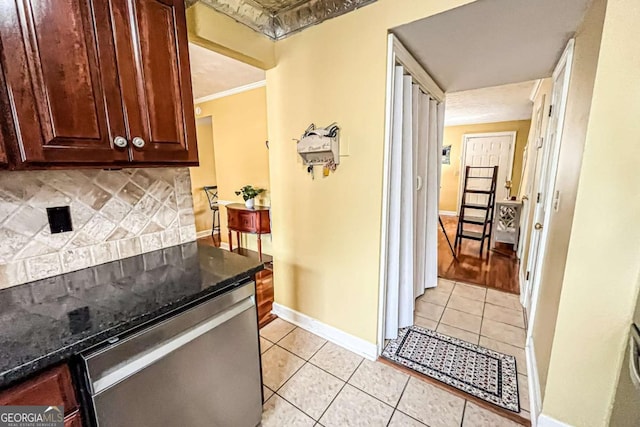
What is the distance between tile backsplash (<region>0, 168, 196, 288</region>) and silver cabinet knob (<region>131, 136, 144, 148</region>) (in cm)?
34

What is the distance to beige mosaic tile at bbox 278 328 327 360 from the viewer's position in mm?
1992

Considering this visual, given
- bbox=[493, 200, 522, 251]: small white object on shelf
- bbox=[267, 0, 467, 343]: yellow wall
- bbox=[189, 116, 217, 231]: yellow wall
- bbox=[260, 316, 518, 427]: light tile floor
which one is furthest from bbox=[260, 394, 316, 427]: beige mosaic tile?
bbox=[189, 116, 217, 231]: yellow wall

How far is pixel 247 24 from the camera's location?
5.84ft

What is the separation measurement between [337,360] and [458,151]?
6042 mm

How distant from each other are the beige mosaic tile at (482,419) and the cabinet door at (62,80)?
208 cm

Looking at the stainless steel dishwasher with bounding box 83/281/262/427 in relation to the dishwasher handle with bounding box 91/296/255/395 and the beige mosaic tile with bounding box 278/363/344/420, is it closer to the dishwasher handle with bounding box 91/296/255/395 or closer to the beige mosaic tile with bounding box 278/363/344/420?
the dishwasher handle with bounding box 91/296/255/395

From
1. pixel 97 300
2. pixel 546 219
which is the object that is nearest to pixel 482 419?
pixel 546 219

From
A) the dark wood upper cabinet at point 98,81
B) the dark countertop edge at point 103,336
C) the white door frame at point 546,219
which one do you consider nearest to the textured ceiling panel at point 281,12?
the dark wood upper cabinet at point 98,81

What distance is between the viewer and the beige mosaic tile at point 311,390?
5.08 feet

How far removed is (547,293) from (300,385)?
158 cm

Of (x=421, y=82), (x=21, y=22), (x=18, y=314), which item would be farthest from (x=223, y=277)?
(x=421, y=82)

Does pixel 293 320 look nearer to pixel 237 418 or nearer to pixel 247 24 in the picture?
pixel 237 418

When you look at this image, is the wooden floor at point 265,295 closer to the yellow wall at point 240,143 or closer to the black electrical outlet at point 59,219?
the yellow wall at point 240,143

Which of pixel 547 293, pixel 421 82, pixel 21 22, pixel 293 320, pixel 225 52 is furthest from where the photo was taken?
pixel 293 320
